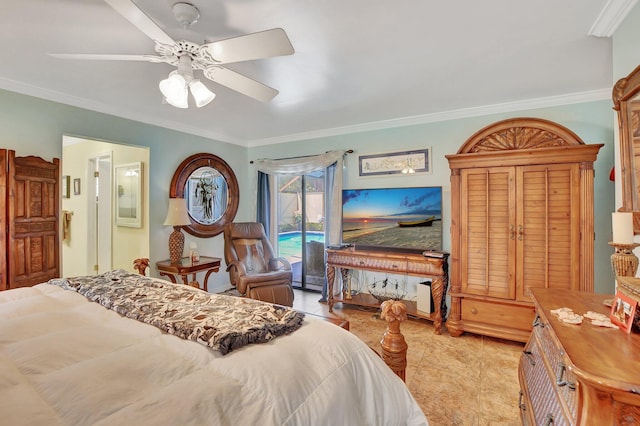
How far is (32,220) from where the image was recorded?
268 centimetres

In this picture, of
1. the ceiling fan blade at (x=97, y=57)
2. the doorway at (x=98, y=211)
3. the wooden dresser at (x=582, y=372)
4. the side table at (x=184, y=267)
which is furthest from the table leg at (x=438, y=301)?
the doorway at (x=98, y=211)

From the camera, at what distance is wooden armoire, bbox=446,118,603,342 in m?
2.59

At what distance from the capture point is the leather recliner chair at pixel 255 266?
11.3 feet

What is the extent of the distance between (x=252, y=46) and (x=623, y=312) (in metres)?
1.98

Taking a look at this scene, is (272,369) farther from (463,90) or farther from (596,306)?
(463,90)

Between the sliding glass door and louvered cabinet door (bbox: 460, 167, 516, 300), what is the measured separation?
7.02ft

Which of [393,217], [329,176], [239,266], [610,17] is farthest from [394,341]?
[329,176]

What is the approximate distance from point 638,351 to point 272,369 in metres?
1.18

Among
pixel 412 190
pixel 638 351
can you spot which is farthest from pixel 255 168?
pixel 638 351

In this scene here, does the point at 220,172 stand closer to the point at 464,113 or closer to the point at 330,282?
the point at 330,282

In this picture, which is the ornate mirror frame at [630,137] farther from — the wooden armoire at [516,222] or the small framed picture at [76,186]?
the small framed picture at [76,186]

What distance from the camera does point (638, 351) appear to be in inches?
37.4

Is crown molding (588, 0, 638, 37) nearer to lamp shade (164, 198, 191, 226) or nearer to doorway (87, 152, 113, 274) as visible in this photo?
lamp shade (164, 198, 191, 226)

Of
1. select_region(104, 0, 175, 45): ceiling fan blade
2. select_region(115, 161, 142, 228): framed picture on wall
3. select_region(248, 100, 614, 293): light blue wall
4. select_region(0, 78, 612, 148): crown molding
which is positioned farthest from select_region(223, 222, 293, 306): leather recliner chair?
select_region(104, 0, 175, 45): ceiling fan blade
